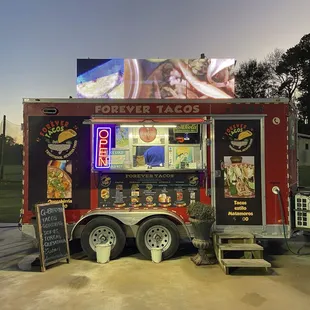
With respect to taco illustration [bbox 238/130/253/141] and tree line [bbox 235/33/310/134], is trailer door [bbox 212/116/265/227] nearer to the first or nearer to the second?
taco illustration [bbox 238/130/253/141]

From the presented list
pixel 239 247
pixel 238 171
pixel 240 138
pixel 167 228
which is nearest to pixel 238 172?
pixel 238 171

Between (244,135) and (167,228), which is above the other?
(244,135)

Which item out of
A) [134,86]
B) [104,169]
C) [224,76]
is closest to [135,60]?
[134,86]

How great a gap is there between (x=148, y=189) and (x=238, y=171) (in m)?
1.63

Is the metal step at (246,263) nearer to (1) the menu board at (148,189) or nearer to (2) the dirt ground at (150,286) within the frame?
(2) the dirt ground at (150,286)

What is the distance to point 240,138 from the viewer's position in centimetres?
709

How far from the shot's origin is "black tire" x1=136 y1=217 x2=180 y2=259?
6859mm

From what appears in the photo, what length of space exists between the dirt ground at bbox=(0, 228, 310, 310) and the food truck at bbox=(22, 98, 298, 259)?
1.73ft

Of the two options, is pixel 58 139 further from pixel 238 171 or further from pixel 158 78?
pixel 238 171

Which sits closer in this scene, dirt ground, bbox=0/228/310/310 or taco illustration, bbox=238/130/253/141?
dirt ground, bbox=0/228/310/310

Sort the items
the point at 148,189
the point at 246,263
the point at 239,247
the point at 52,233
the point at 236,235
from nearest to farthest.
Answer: the point at 246,263 → the point at 239,247 → the point at 52,233 → the point at 236,235 → the point at 148,189

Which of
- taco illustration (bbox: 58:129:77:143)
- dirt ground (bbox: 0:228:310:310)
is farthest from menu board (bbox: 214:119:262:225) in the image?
taco illustration (bbox: 58:129:77:143)

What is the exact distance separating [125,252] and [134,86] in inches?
126

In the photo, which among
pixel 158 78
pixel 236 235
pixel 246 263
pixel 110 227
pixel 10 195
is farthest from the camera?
pixel 10 195
